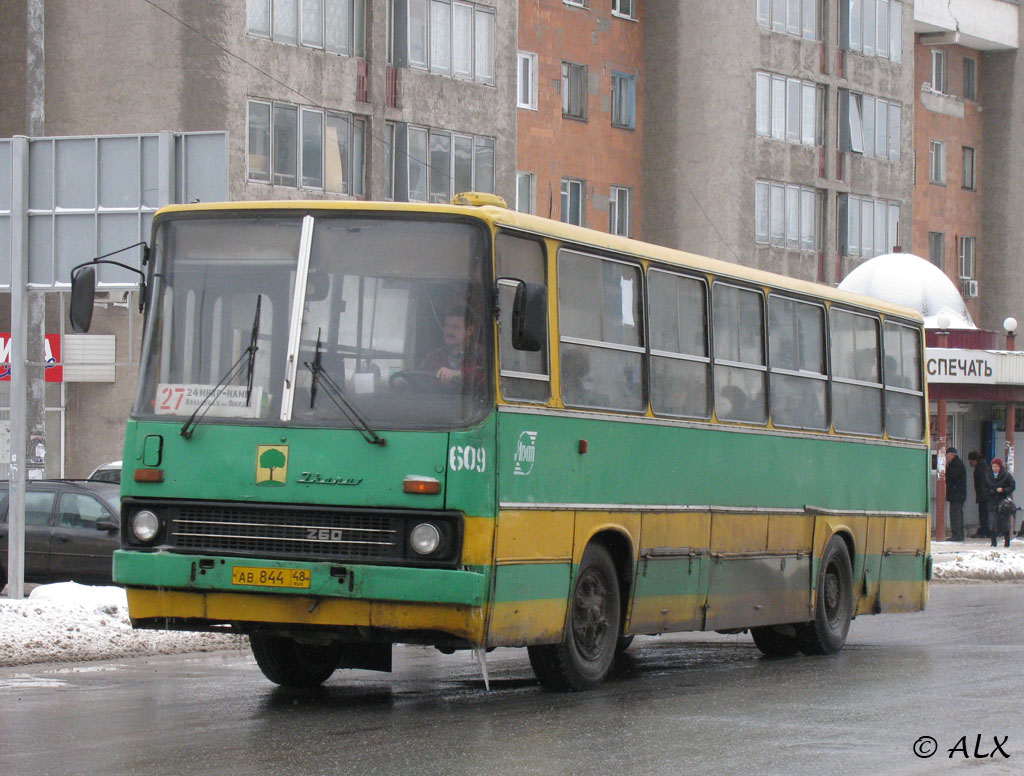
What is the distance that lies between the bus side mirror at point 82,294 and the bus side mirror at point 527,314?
2706 millimetres

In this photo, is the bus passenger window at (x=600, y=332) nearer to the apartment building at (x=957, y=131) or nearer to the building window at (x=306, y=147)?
the building window at (x=306, y=147)

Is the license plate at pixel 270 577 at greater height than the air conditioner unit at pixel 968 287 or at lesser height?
lesser

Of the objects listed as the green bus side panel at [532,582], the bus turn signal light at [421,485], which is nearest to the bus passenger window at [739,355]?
the green bus side panel at [532,582]

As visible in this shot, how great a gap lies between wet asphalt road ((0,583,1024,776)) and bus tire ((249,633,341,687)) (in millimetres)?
160

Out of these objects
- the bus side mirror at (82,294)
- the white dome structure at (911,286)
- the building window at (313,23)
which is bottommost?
the bus side mirror at (82,294)

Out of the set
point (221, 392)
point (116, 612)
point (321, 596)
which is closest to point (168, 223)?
point (221, 392)

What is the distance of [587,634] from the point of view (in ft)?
39.9

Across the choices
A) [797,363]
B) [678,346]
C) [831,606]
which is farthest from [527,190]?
[678,346]

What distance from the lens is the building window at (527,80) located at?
46.6m

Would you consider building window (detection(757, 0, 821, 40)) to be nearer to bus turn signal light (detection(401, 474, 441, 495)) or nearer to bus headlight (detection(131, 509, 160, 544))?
bus headlight (detection(131, 509, 160, 544))

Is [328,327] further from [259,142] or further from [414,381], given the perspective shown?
[259,142]

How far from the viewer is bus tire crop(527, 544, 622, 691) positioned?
11812mm

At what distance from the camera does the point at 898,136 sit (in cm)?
5550

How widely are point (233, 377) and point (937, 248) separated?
5274 centimetres
